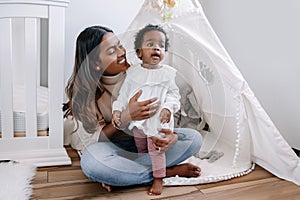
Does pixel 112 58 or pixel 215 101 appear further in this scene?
pixel 215 101

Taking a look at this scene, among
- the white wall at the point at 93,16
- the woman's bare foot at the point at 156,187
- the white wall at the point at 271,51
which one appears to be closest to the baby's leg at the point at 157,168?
the woman's bare foot at the point at 156,187

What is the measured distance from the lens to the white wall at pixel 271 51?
5.78 ft

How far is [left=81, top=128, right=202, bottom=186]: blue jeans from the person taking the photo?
1.38 m

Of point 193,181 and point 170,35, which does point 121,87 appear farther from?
point 193,181

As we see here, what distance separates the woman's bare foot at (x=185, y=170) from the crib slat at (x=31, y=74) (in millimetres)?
648

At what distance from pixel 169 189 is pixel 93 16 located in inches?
44.3

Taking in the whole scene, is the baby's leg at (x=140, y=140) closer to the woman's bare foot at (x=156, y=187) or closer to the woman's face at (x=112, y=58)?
the woman's bare foot at (x=156, y=187)

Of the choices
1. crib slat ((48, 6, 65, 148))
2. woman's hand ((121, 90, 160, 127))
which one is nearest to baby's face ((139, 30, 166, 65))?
woman's hand ((121, 90, 160, 127))

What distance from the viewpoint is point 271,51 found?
1.88 meters

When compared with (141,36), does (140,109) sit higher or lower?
lower

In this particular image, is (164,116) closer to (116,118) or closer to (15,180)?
(116,118)

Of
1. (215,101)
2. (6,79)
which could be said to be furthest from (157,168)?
(6,79)

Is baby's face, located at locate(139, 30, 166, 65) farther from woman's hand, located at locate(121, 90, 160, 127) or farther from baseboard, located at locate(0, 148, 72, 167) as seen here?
baseboard, located at locate(0, 148, 72, 167)

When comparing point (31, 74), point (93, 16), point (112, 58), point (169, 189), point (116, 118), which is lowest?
point (169, 189)
